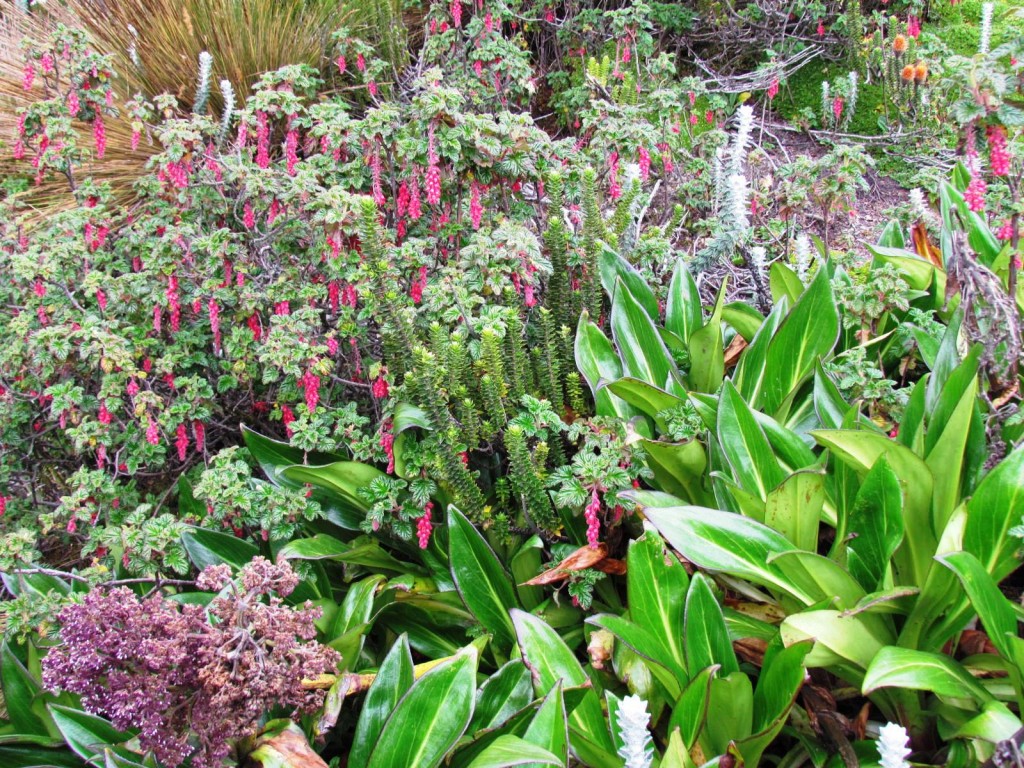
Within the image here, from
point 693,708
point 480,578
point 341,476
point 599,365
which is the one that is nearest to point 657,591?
point 693,708

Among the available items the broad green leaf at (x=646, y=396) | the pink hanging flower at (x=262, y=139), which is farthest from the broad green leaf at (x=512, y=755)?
the pink hanging flower at (x=262, y=139)

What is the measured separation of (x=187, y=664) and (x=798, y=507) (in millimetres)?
1447

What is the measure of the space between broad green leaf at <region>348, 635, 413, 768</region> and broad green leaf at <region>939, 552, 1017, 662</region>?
126 cm

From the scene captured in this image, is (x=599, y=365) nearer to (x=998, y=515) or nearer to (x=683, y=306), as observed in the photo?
(x=683, y=306)

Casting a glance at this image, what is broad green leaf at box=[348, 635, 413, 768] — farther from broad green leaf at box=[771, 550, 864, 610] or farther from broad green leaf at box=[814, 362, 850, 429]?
broad green leaf at box=[814, 362, 850, 429]

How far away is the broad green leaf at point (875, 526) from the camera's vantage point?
1.91 metres

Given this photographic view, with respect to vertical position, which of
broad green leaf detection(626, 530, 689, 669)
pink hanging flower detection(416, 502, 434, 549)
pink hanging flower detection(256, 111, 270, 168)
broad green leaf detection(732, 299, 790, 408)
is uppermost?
pink hanging flower detection(256, 111, 270, 168)

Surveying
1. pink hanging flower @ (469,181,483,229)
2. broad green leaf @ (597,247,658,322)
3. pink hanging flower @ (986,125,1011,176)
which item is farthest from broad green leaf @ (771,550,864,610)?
pink hanging flower @ (469,181,483,229)

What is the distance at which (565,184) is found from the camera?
10.3ft

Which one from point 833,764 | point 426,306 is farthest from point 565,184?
point 833,764

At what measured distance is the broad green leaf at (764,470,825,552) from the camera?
76.2 inches

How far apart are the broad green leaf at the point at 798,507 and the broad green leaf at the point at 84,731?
5.55ft

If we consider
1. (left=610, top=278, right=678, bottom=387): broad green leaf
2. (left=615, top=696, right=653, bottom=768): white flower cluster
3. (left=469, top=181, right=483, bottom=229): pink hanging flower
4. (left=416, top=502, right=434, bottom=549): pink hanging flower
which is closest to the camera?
(left=615, top=696, right=653, bottom=768): white flower cluster

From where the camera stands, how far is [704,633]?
1.92 meters
